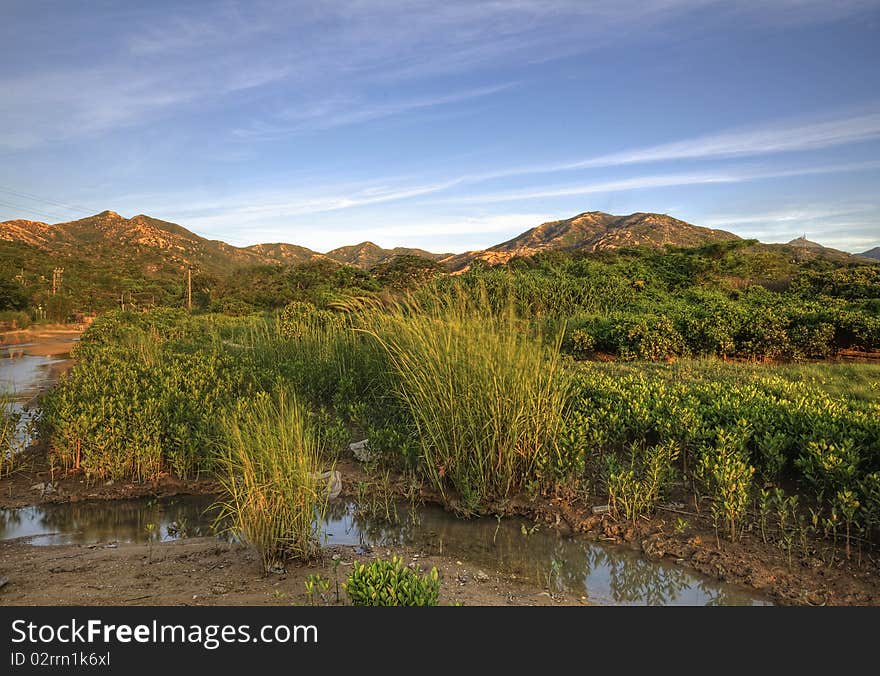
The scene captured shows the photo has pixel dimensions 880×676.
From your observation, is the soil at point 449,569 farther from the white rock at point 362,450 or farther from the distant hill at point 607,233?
the distant hill at point 607,233

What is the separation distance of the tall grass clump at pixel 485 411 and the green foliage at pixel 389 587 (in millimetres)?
1949

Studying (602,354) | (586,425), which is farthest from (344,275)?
(586,425)

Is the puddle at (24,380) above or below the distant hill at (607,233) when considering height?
below

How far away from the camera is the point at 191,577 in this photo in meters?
3.51

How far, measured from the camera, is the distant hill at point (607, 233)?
55.4 metres

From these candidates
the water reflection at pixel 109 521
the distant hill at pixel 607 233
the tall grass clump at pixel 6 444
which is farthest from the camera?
the distant hill at pixel 607 233

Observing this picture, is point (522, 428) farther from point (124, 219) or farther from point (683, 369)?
point (124, 219)

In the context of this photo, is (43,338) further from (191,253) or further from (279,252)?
(279,252)

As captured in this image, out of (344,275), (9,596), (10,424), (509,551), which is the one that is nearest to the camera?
(9,596)

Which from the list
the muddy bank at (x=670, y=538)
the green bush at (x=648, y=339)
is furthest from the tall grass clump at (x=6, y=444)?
the green bush at (x=648, y=339)

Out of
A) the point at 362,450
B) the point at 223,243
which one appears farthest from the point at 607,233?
the point at 223,243

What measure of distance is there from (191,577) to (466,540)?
196cm

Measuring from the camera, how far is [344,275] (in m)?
26.9
